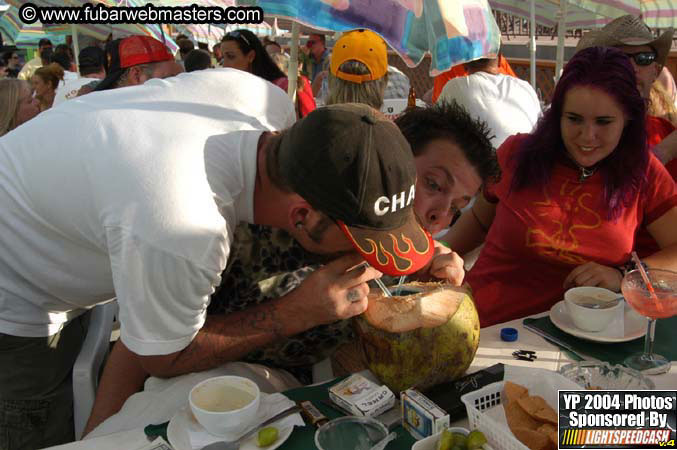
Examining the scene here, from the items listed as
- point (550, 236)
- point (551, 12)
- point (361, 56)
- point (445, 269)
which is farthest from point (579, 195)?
point (551, 12)

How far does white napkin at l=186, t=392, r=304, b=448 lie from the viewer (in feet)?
3.79

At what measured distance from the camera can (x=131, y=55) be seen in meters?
3.54

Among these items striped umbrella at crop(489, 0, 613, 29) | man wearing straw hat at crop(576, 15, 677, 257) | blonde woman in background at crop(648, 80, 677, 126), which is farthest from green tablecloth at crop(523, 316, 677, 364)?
striped umbrella at crop(489, 0, 613, 29)

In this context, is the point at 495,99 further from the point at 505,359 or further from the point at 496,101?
the point at 505,359

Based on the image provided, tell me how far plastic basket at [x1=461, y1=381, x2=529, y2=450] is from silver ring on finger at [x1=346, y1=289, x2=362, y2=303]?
1.14ft

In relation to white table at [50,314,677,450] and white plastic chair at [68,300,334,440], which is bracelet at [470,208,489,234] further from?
white plastic chair at [68,300,334,440]

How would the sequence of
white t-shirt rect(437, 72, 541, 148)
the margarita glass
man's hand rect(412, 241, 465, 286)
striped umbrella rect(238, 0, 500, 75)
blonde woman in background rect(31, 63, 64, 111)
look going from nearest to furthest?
the margarita glass → man's hand rect(412, 241, 465, 286) → striped umbrella rect(238, 0, 500, 75) → white t-shirt rect(437, 72, 541, 148) → blonde woman in background rect(31, 63, 64, 111)

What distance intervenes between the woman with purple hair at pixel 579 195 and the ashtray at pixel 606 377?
67 cm

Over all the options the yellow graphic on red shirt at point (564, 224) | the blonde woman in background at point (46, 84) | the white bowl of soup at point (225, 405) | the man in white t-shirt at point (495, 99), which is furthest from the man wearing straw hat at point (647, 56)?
the blonde woman in background at point (46, 84)

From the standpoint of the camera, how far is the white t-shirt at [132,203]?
1.18 metres

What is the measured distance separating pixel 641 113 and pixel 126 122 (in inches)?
76.0

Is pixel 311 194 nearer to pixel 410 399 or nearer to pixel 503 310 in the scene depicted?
pixel 410 399

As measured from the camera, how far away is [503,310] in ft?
7.54

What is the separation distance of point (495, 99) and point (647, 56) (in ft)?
2.66
